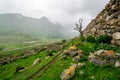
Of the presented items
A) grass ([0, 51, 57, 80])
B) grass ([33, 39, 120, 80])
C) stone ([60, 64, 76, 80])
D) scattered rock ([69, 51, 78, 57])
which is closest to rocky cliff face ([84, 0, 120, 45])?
grass ([33, 39, 120, 80])

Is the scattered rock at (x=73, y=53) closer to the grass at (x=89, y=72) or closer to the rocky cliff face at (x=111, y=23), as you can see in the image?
the grass at (x=89, y=72)

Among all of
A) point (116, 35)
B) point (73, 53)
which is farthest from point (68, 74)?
point (116, 35)

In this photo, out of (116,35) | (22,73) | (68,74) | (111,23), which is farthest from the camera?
(22,73)

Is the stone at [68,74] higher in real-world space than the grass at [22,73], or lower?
higher

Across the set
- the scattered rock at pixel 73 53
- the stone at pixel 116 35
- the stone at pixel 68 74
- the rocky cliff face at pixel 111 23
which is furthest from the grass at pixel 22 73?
the stone at pixel 116 35

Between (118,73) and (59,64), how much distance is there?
15.3 meters

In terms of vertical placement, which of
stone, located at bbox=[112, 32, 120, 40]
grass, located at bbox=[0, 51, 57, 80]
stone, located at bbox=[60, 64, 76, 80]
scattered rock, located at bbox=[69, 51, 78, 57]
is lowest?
grass, located at bbox=[0, 51, 57, 80]

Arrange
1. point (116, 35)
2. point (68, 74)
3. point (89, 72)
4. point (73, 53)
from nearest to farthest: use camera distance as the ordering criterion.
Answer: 1. point (68, 74)
2. point (89, 72)
3. point (73, 53)
4. point (116, 35)

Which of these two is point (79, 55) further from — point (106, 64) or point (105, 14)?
point (105, 14)

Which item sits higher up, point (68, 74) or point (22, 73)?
point (68, 74)

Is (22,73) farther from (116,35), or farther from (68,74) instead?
(116,35)

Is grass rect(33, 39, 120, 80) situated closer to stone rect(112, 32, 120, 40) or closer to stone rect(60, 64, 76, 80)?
stone rect(60, 64, 76, 80)

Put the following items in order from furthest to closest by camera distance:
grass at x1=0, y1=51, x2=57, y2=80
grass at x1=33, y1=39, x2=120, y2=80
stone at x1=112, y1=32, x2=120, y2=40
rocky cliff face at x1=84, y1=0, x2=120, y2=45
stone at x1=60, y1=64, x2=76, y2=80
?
grass at x1=0, y1=51, x2=57, y2=80 → rocky cliff face at x1=84, y1=0, x2=120, y2=45 → stone at x1=112, y1=32, x2=120, y2=40 → stone at x1=60, y1=64, x2=76, y2=80 → grass at x1=33, y1=39, x2=120, y2=80

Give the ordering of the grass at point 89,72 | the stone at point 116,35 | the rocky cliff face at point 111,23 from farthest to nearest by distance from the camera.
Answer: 1. the rocky cliff face at point 111,23
2. the stone at point 116,35
3. the grass at point 89,72
